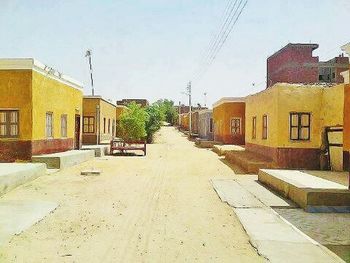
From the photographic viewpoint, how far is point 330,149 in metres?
15.5

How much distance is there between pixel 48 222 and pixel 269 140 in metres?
11.7

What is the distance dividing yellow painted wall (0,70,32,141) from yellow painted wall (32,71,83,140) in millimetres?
263

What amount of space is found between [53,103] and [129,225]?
11778 mm

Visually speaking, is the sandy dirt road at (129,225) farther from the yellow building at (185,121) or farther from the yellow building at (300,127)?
the yellow building at (185,121)

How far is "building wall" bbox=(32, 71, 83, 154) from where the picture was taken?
611 inches

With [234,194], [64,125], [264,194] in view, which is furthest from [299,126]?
[64,125]

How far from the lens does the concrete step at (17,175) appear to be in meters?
10.4

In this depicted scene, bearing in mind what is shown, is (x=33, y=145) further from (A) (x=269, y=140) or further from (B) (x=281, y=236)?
(B) (x=281, y=236)

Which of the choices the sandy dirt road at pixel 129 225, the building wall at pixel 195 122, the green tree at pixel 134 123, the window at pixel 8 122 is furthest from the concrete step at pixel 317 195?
the building wall at pixel 195 122

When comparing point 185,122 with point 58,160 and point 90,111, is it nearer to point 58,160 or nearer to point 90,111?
point 90,111

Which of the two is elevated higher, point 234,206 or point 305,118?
point 305,118

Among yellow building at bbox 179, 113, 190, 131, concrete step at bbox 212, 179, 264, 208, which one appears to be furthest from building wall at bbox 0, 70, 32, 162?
yellow building at bbox 179, 113, 190, 131

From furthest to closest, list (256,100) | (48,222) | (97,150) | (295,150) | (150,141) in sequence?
(150,141), (97,150), (256,100), (295,150), (48,222)

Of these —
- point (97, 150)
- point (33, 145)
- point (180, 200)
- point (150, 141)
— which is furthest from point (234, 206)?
point (150, 141)
